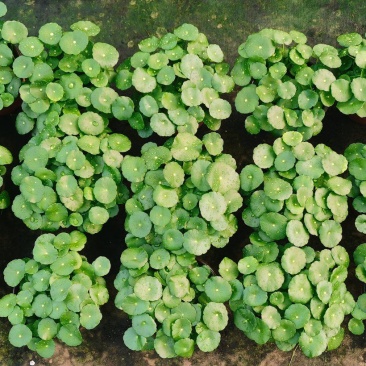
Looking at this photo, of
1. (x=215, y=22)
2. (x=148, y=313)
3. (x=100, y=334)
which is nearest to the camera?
(x=148, y=313)

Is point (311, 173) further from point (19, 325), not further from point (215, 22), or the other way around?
point (19, 325)

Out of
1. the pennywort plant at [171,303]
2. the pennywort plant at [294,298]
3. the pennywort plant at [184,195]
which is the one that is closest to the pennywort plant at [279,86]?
the pennywort plant at [184,195]

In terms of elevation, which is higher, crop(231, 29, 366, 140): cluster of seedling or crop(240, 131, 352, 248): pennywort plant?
crop(231, 29, 366, 140): cluster of seedling

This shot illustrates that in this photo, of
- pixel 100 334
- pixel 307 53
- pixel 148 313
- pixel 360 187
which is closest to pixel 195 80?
pixel 307 53

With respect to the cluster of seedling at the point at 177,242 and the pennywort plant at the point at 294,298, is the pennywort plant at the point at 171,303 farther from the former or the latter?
the pennywort plant at the point at 294,298

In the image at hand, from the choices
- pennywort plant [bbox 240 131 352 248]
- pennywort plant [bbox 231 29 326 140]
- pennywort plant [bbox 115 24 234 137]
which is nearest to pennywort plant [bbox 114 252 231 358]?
pennywort plant [bbox 240 131 352 248]

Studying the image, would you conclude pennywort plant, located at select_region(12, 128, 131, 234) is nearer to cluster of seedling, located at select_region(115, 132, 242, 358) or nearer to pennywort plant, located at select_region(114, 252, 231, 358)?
cluster of seedling, located at select_region(115, 132, 242, 358)
